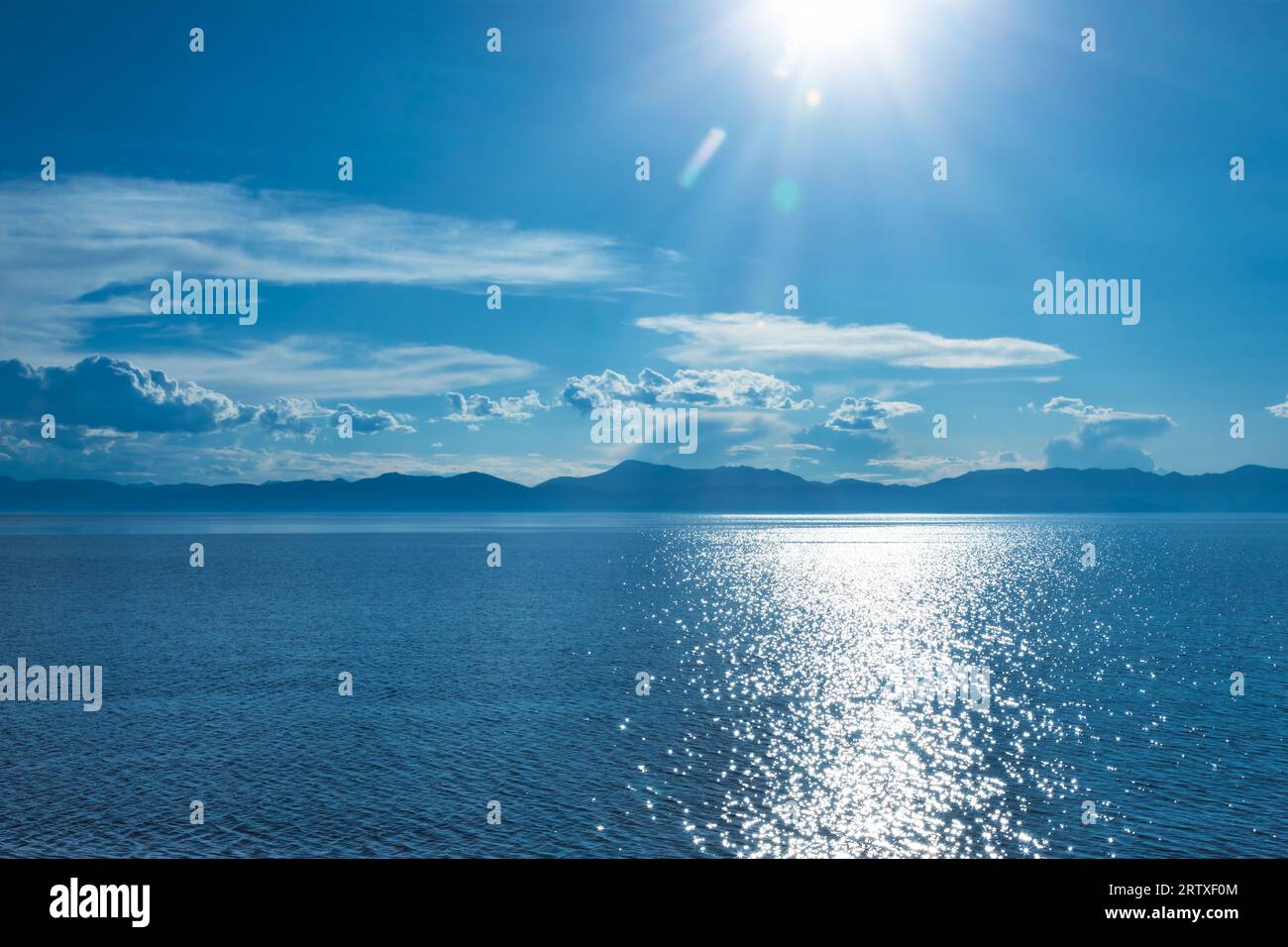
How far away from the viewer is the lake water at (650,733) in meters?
33.5

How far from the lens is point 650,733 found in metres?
47.0

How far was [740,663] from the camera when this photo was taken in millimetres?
67500

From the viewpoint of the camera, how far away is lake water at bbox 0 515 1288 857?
110ft

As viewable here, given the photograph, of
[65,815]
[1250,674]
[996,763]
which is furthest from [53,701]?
[1250,674]

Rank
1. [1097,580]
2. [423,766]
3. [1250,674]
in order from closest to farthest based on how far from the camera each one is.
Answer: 1. [423,766]
2. [1250,674]
3. [1097,580]
